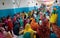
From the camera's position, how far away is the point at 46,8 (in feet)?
5.31

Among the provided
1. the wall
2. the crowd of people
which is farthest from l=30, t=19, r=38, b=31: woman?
the wall

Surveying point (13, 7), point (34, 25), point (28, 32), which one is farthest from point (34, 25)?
point (13, 7)

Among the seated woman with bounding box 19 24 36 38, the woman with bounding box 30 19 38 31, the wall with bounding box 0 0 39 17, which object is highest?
the wall with bounding box 0 0 39 17

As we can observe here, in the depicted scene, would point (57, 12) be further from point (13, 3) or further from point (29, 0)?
point (13, 3)

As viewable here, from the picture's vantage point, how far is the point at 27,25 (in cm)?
172

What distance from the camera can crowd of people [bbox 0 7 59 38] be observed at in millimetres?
1625

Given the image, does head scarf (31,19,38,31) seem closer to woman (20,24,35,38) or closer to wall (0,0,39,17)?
woman (20,24,35,38)

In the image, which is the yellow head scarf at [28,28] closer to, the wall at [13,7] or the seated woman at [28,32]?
the seated woman at [28,32]

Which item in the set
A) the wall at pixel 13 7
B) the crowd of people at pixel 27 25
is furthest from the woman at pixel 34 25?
the wall at pixel 13 7

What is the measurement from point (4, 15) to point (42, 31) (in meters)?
0.51

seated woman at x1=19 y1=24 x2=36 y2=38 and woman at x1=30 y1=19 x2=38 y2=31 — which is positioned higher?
woman at x1=30 y1=19 x2=38 y2=31

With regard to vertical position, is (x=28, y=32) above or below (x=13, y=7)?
below

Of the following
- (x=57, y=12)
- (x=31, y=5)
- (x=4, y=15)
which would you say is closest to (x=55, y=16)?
Result: (x=57, y=12)

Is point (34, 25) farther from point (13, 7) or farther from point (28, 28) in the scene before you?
point (13, 7)
